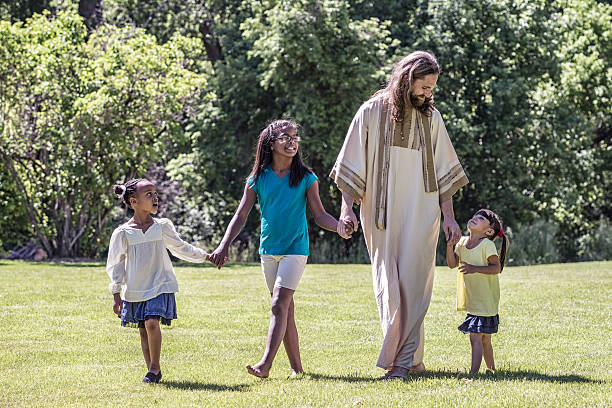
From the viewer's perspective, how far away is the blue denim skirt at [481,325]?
7355 mm

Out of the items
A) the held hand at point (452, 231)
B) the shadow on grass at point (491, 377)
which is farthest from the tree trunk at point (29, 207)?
the held hand at point (452, 231)

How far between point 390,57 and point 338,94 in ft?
8.76

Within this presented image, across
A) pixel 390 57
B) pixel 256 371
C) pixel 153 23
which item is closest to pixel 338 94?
pixel 390 57

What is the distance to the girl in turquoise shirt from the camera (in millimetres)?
7004

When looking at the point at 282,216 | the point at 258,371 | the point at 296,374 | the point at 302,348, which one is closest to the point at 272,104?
the point at 302,348

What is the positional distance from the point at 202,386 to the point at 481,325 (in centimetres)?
213

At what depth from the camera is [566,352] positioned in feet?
28.5

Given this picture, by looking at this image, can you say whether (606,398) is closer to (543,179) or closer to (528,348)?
(528,348)

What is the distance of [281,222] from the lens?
23.2 ft

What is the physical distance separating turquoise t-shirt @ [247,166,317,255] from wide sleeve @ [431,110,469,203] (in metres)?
0.93

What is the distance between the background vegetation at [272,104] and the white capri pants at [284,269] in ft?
47.6

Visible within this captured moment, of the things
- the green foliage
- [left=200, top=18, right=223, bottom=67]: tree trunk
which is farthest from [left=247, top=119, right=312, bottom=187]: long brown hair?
[left=200, top=18, right=223, bottom=67]: tree trunk

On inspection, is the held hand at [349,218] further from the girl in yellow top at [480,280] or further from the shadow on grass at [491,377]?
the shadow on grass at [491,377]

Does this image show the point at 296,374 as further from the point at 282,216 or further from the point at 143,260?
the point at 143,260
